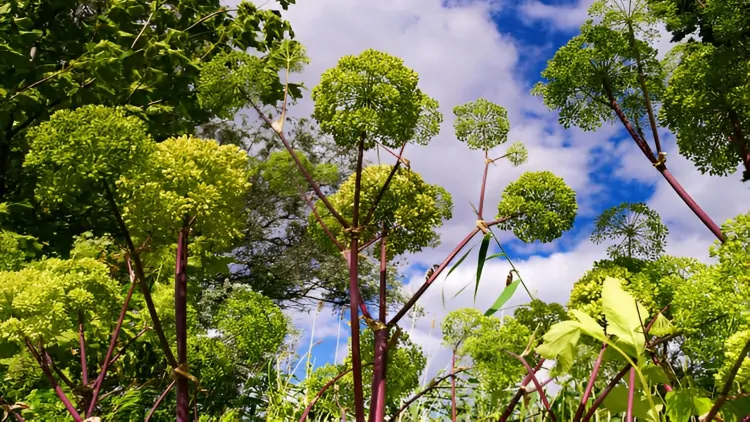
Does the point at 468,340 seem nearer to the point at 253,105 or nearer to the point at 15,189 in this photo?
the point at 253,105

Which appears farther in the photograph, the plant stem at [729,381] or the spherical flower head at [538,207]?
the spherical flower head at [538,207]

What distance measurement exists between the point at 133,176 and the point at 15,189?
11.1 ft

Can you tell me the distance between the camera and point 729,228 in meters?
1.34

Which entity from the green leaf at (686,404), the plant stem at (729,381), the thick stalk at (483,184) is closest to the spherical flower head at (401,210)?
the thick stalk at (483,184)

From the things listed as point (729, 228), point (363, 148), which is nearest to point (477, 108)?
point (363, 148)

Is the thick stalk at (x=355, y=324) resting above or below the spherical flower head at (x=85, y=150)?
below

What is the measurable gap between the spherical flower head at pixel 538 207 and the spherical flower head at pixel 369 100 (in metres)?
0.57

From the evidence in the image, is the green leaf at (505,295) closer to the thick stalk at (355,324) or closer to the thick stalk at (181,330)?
the thick stalk at (355,324)

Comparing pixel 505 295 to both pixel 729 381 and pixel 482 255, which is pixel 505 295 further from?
pixel 729 381

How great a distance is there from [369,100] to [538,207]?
2.57 feet

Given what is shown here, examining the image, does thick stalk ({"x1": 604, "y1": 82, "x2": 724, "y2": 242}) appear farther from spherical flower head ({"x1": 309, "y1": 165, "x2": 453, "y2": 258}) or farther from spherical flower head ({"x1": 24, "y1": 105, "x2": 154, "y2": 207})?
spherical flower head ({"x1": 24, "y1": 105, "x2": 154, "y2": 207})

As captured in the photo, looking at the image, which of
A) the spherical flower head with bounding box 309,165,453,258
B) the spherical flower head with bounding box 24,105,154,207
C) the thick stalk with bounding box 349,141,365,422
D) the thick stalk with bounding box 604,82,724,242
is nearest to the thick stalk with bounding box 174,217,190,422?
the spherical flower head with bounding box 24,105,154,207

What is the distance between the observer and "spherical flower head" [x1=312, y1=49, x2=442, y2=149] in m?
1.69

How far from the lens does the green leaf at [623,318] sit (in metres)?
1.17
